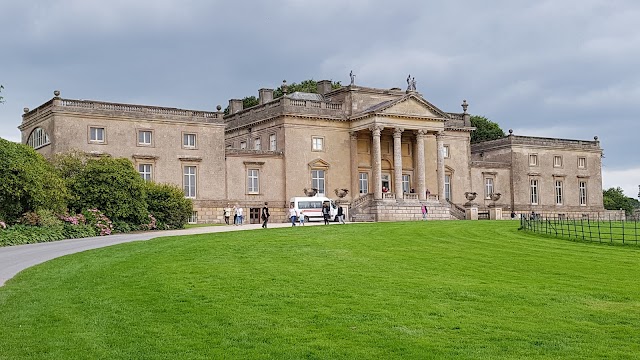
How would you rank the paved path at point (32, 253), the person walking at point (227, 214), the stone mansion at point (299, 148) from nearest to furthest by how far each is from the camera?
the paved path at point (32, 253)
the stone mansion at point (299, 148)
the person walking at point (227, 214)

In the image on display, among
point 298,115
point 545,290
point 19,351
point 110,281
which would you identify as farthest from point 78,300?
point 298,115

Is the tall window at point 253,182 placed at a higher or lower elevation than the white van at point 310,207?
higher

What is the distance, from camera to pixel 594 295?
18688 millimetres

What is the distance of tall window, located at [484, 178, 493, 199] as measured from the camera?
254 feet

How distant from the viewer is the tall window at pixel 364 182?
67.2m

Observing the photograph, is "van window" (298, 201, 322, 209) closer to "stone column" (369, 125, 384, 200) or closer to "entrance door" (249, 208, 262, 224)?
"entrance door" (249, 208, 262, 224)

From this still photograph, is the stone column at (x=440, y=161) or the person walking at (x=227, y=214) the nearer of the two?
the person walking at (x=227, y=214)

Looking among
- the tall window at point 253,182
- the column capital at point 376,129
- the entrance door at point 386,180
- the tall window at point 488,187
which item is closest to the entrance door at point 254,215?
the tall window at point 253,182

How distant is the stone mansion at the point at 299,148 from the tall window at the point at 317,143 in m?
0.08

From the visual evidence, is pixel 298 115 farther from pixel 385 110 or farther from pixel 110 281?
pixel 110 281

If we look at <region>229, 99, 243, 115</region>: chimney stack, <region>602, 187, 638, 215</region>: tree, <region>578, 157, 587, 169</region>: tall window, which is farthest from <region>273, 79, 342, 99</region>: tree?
<region>602, 187, 638, 215</region>: tree

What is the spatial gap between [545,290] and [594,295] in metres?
1.14

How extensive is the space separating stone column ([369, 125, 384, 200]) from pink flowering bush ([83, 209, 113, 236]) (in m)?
24.8

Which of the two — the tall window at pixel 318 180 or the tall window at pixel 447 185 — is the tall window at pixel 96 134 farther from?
the tall window at pixel 447 185
